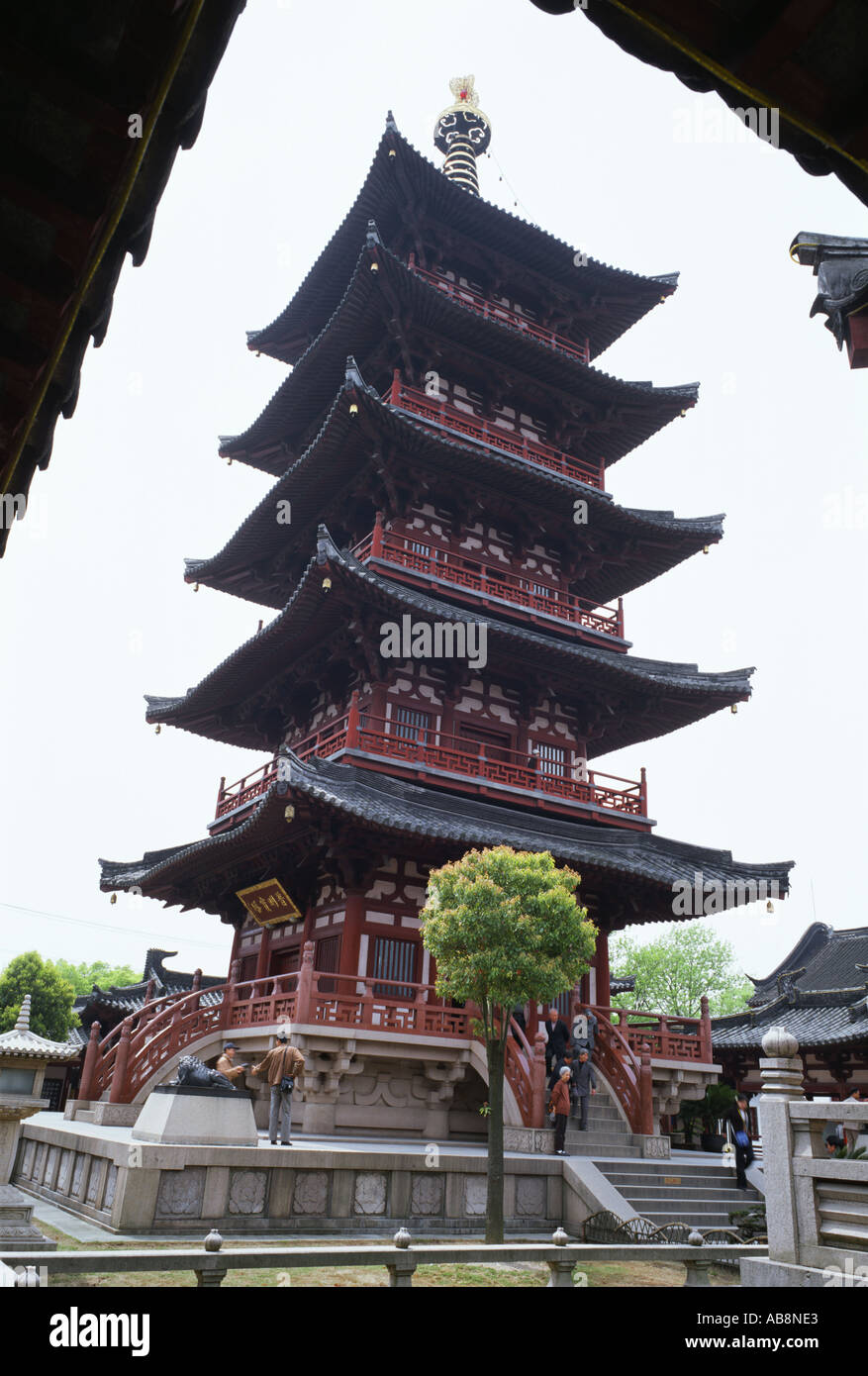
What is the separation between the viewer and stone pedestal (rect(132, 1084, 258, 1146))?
11.6 metres

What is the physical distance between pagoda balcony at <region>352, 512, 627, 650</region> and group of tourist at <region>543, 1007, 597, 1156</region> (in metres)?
9.74

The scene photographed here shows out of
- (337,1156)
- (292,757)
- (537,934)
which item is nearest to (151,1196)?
(337,1156)

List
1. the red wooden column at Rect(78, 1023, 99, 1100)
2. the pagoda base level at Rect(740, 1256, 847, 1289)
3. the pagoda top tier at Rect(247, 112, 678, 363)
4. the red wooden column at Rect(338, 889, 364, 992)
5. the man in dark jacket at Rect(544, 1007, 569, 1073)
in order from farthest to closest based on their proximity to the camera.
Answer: the pagoda top tier at Rect(247, 112, 678, 363), the red wooden column at Rect(78, 1023, 99, 1100), the red wooden column at Rect(338, 889, 364, 992), the man in dark jacket at Rect(544, 1007, 569, 1073), the pagoda base level at Rect(740, 1256, 847, 1289)

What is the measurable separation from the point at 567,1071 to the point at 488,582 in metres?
11.5

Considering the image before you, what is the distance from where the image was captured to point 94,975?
3406 inches

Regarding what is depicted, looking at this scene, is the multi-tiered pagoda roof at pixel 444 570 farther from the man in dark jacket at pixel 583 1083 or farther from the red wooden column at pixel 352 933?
the man in dark jacket at pixel 583 1083

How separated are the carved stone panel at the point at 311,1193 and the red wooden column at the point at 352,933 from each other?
182 inches

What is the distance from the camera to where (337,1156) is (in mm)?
12320

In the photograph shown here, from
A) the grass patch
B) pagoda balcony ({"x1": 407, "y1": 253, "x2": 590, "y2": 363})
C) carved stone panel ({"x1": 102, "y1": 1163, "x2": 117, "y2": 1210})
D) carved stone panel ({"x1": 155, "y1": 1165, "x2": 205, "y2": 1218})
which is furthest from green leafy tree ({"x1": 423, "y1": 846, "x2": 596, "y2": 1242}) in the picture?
pagoda balcony ({"x1": 407, "y1": 253, "x2": 590, "y2": 363})

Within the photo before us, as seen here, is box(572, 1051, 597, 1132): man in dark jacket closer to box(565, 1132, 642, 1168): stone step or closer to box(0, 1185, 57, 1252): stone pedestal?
box(565, 1132, 642, 1168): stone step

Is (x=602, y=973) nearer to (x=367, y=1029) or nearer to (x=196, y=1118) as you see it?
(x=367, y=1029)
